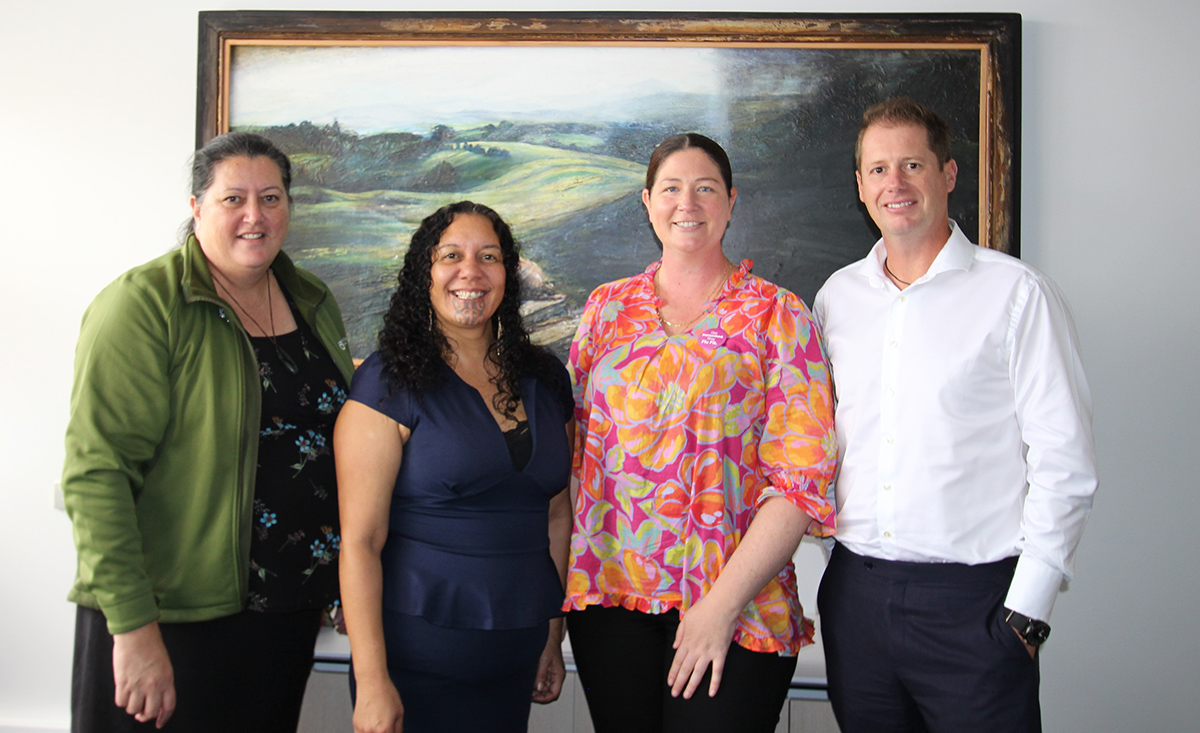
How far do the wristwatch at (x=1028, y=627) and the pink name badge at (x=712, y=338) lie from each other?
0.74 meters

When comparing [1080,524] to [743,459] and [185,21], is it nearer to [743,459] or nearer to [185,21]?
[743,459]

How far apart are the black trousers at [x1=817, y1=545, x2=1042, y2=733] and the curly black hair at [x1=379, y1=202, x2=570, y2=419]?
2.56 ft

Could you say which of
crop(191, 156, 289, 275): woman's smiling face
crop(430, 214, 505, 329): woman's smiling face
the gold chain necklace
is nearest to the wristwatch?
the gold chain necklace

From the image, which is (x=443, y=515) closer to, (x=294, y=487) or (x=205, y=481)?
(x=294, y=487)

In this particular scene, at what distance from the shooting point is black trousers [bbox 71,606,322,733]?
4.41 ft

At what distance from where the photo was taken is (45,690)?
265cm

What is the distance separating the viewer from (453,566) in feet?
4.58

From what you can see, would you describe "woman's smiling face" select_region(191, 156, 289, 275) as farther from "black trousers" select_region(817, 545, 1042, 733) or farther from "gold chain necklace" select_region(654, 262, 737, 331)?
"black trousers" select_region(817, 545, 1042, 733)

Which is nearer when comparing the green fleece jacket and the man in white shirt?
the green fleece jacket

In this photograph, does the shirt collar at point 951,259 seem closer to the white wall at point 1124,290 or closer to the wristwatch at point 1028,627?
the wristwatch at point 1028,627

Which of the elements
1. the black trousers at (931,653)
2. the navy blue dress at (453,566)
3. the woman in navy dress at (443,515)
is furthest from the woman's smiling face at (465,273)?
the black trousers at (931,653)

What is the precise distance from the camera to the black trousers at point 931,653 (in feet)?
4.65

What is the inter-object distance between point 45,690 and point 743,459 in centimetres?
271

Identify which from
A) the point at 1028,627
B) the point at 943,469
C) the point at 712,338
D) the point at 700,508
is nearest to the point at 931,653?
the point at 1028,627
